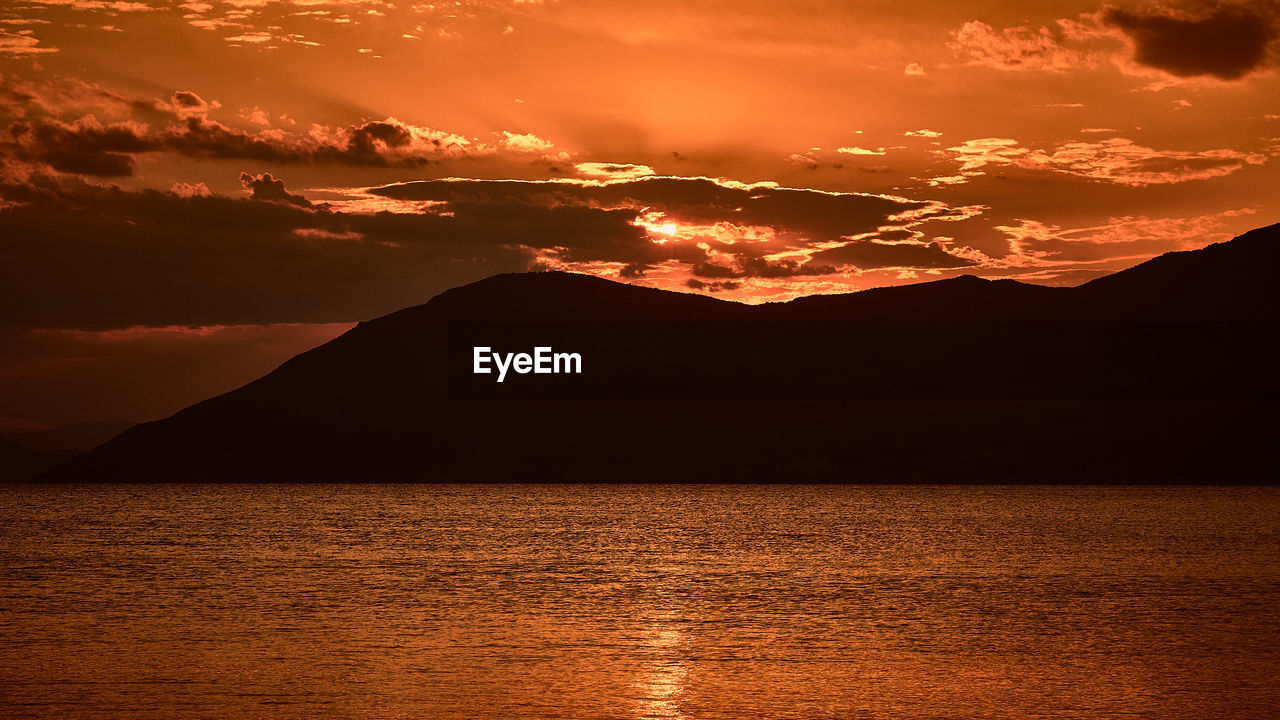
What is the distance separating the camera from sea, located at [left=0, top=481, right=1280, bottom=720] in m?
31.3

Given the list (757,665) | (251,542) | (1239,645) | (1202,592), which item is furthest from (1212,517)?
A: (757,665)

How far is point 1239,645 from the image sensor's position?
136 ft

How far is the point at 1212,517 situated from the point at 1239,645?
Answer: 130 m

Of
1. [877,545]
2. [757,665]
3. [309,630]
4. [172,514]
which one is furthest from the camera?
[172,514]

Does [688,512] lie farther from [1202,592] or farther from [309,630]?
[309,630]

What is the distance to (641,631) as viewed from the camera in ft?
151

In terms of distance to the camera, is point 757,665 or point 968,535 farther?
point 968,535

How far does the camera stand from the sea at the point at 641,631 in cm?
3127

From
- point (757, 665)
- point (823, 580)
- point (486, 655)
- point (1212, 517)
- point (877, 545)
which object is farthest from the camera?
point (1212, 517)

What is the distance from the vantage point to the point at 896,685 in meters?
33.8

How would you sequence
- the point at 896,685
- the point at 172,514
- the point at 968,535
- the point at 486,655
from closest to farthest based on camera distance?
the point at 896,685 < the point at 486,655 < the point at 968,535 < the point at 172,514

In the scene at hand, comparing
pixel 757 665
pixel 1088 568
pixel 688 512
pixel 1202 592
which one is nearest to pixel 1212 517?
pixel 688 512

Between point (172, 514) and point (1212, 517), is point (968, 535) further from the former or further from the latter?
point (172, 514)

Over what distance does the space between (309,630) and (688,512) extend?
140013 mm
